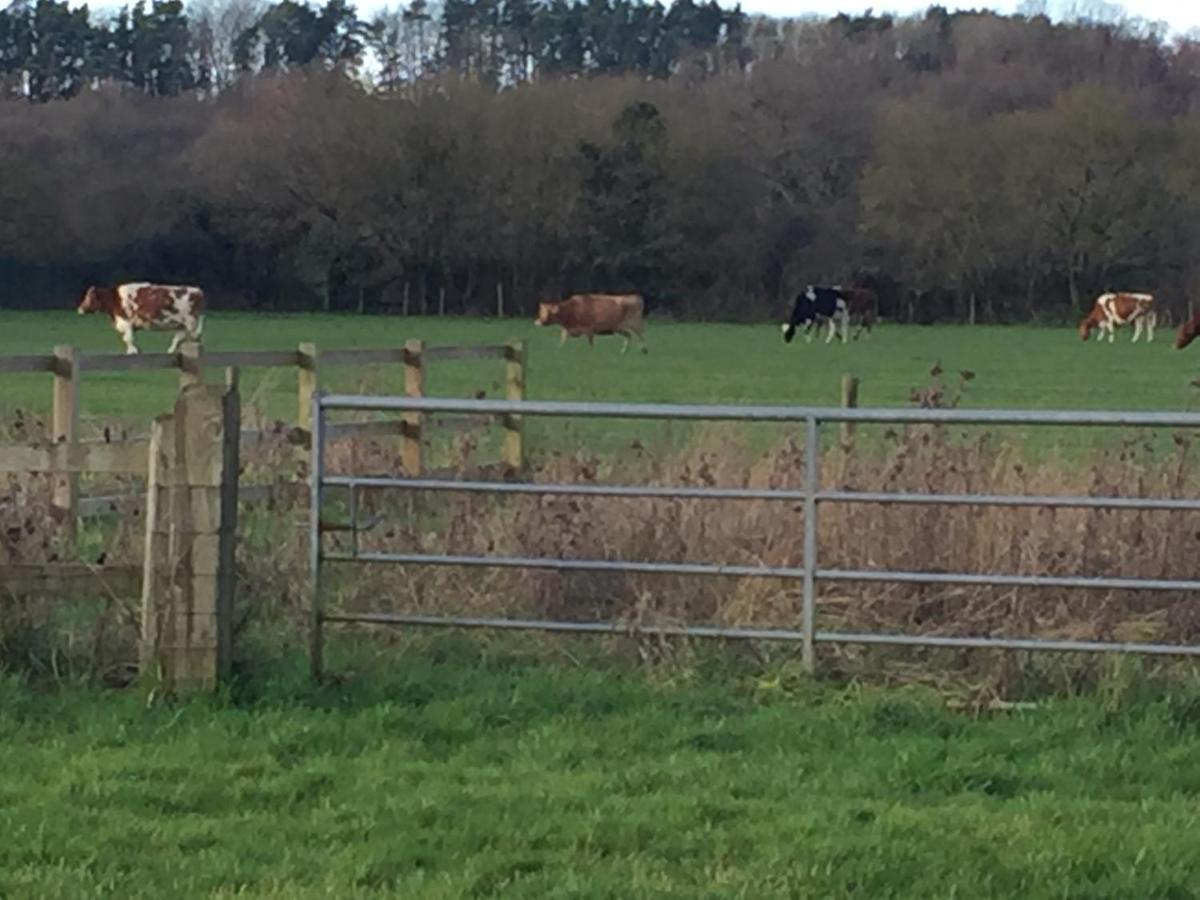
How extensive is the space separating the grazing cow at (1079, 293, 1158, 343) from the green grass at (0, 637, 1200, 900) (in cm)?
5152

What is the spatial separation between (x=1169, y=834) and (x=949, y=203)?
66.0 meters

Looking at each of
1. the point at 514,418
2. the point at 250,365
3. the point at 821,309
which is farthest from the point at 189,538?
the point at 821,309

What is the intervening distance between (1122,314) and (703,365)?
25.6m

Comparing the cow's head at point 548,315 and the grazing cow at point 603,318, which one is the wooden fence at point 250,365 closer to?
the grazing cow at point 603,318

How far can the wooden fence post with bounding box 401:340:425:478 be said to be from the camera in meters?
14.3

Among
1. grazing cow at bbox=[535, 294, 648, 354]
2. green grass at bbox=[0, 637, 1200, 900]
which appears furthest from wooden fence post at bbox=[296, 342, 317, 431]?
grazing cow at bbox=[535, 294, 648, 354]

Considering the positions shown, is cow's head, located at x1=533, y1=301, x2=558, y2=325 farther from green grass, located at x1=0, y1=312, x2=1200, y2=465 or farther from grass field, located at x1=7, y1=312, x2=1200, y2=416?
grass field, located at x1=7, y1=312, x2=1200, y2=416

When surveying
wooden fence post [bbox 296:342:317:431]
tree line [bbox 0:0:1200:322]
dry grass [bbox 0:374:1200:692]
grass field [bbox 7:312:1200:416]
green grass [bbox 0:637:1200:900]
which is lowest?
grass field [bbox 7:312:1200:416]

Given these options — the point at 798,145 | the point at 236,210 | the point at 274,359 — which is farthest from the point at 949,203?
the point at 274,359

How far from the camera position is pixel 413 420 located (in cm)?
1500

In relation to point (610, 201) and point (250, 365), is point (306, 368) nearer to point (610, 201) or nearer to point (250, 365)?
point (250, 365)

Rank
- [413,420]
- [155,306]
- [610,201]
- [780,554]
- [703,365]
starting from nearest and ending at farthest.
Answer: [780,554] → [413,420] → [703,365] → [155,306] → [610,201]

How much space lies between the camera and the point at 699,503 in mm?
8945

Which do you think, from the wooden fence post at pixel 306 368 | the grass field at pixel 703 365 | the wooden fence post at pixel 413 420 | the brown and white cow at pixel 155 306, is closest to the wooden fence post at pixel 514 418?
the wooden fence post at pixel 413 420
